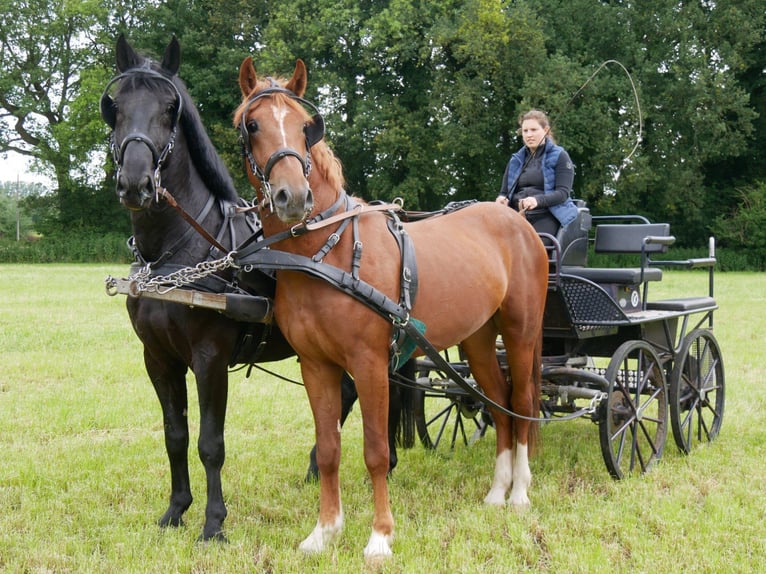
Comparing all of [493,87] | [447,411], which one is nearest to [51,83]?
[493,87]

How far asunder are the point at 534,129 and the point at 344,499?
2.87 meters

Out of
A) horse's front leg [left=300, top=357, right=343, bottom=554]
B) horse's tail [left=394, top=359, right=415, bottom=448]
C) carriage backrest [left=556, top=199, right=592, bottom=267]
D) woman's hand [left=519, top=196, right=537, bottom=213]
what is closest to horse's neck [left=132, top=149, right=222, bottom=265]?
horse's front leg [left=300, top=357, right=343, bottom=554]

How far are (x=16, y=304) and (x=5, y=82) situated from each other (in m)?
24.8

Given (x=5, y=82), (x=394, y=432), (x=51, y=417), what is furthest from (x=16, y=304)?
(x=5, y=82)

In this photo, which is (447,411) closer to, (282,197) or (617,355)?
(617,355)

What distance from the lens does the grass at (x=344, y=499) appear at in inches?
137

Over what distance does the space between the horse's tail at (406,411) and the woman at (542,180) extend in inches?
54.7

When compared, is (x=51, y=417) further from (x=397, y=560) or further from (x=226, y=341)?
(x=397, y=560)

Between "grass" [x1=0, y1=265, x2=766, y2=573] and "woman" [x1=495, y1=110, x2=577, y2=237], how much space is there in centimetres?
176

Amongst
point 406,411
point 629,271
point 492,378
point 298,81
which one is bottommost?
point 406,411

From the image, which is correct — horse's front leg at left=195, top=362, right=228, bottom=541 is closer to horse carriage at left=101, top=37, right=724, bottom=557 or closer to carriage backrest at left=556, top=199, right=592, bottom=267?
horse carriage at left=101, top=37, right=724, bottom=557

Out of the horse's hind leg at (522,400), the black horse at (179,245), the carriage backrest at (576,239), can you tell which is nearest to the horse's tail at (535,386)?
the horse's hind leg at (522,400)

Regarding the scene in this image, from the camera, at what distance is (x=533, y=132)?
5.18 metres

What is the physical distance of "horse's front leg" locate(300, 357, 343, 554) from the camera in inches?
141
